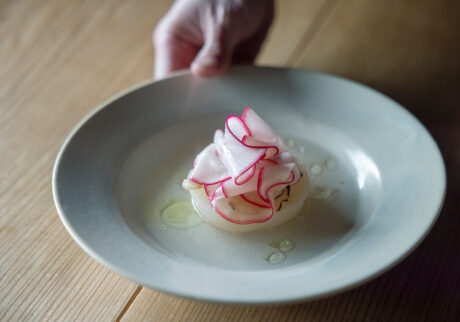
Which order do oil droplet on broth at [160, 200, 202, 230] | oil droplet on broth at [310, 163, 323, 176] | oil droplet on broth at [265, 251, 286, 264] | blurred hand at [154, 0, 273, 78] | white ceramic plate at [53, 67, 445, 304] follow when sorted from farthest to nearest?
blurred hand at [154, 0, 273, 78] → oil droplet on broth at [310, 163, 323, 176] → oil droplet on broth at [160, 200, 202, 230] → oil droplet on broth at [265, 251, 286, 264] → white ceramic plate at [53, 67, 445, 304]

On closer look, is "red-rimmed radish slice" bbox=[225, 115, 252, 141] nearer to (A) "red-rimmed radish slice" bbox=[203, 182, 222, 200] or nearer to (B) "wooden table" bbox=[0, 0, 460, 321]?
(A) "red-rimmed radish slice" bbox=[203, 182, 222, 200]

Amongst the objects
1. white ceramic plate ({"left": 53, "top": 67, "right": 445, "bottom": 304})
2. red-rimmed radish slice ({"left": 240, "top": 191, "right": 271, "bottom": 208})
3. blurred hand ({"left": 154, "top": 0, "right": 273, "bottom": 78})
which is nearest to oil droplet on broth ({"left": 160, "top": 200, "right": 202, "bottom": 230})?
white ceramic plate ({"left": 53, "top": 67, "right": 445, "bottom": 304})

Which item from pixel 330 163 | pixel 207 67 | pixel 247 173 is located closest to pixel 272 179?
pixel 247 173

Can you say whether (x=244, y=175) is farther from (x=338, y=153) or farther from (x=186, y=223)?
(x=338, y=153)

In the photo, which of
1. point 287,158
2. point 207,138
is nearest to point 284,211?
point 287,158

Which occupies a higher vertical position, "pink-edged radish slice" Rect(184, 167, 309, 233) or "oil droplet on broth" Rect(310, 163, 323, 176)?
"pink-edged radish slice" Rect(184, 167, 309, 233)

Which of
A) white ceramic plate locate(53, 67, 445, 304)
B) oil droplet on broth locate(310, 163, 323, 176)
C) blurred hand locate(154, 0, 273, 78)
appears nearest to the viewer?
white ceramic plate locate(53, 67, 445, 304)

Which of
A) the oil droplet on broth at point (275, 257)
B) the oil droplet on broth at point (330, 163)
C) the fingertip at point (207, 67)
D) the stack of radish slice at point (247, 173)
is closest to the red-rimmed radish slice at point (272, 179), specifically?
the stack of radish slice at point (247, 173)
